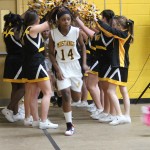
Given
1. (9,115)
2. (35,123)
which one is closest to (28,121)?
(35,123)

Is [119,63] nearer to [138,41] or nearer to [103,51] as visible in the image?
[103,51]

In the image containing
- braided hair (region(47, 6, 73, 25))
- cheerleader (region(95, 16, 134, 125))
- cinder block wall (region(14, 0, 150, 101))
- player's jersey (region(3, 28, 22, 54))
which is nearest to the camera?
braided hair (region(47, 6, 73, 25))

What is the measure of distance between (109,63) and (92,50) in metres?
0.89

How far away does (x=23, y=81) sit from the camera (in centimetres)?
588

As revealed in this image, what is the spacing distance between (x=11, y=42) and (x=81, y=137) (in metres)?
2.04

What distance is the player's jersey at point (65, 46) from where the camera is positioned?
4977mm

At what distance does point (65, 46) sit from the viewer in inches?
196

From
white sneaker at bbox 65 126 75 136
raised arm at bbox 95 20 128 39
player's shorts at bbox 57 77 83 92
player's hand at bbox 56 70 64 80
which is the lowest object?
white sneaker at bbox 65 126 75 136

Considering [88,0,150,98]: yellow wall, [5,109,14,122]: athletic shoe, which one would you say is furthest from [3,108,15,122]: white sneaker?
[88,0,150,98]: yellow wall

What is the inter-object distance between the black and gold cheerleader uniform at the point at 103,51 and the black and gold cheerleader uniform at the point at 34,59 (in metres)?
0.89

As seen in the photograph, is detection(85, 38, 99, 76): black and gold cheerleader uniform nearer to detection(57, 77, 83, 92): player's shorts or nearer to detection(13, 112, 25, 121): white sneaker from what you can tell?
detection(57, 77, 83, 92): player's shorts

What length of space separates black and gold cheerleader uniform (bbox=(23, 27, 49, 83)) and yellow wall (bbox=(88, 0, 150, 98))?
3011 mm

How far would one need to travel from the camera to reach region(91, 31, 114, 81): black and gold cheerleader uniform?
562 cm

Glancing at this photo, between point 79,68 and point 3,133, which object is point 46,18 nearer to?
point 79,68
